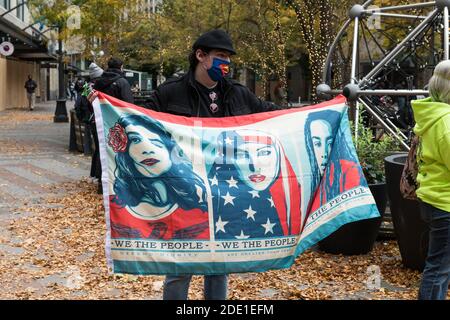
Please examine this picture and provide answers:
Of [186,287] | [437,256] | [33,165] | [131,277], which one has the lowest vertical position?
[131,277]

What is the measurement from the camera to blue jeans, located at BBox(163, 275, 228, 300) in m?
4.02

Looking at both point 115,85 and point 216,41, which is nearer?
point 216,41

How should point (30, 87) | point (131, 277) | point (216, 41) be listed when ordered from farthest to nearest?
point (30, 87), point (131, 277), point (216, 41)

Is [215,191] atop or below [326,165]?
below

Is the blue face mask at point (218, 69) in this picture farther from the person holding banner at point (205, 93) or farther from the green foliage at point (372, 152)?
the green foliage at point (372, 152)

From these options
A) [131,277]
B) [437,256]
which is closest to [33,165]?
[131,277]

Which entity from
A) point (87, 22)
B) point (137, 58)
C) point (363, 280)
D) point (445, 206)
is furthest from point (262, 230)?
point (137, 58)

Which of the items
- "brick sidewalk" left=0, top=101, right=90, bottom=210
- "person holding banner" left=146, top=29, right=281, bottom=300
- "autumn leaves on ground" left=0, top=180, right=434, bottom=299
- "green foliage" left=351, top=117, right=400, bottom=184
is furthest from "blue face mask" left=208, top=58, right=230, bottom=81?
"brick sidewalk" left=0, top=101, right=90, bottom=210

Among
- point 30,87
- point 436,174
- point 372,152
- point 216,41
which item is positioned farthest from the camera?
point 30,87

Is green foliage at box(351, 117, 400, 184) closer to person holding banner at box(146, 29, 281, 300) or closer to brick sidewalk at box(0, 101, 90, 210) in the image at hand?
person holding banner at box(146, 29, 281, 300)

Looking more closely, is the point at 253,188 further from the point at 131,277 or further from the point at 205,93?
the point at 131,277

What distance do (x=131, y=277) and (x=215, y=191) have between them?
201 centimetres

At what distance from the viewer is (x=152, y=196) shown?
3.94 metres

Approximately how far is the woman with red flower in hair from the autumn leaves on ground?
1440mm
